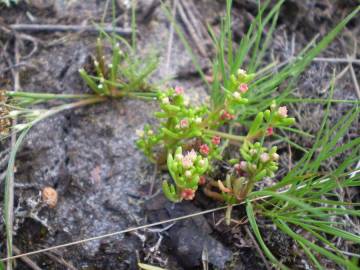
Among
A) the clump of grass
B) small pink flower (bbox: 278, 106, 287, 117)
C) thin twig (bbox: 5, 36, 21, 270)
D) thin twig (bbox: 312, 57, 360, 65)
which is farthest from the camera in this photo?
thin twig (bbox: 312, 57, 360, 65)

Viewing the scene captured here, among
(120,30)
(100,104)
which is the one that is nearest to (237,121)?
(100,104)

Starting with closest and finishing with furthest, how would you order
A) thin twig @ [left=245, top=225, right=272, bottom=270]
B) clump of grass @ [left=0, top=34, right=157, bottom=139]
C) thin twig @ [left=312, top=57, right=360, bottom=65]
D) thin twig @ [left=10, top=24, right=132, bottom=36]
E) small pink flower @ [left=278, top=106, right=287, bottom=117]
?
small pink flower @ [left=278, top=106, right=287, bottom=117]
thin twig @ [left=245, top=225, right=272, bottom=270]
clump of grass @ [left=0, top=34, right=157, bottom=139]
thin twig @ [left=10, top=24, right=132, bottom=36]
thin twig @ [left=312, top=57, right=360, bottom=65]

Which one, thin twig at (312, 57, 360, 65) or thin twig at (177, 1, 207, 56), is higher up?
thin twig at (177, 1, 207, 56)

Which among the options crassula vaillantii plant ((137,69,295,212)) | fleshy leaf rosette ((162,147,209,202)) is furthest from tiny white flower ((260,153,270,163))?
fleshy leaf rosette ((162,147,209,202))

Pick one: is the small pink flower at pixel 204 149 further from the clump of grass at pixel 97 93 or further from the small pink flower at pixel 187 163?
the clump of grass at pixel 97 93

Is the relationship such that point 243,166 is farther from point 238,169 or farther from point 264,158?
point 264,158

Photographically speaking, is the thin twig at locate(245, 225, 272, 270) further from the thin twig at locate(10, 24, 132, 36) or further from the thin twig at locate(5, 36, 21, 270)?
the thin twig at locate(10, 24, 132, 36)

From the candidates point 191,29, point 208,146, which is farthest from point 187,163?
point 191,29

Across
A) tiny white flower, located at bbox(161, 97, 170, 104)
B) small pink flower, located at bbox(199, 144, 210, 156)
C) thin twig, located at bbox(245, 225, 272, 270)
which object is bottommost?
thin twig, located at bbox(245, 225, 272, 270)

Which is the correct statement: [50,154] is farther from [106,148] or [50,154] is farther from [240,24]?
[240,24]
